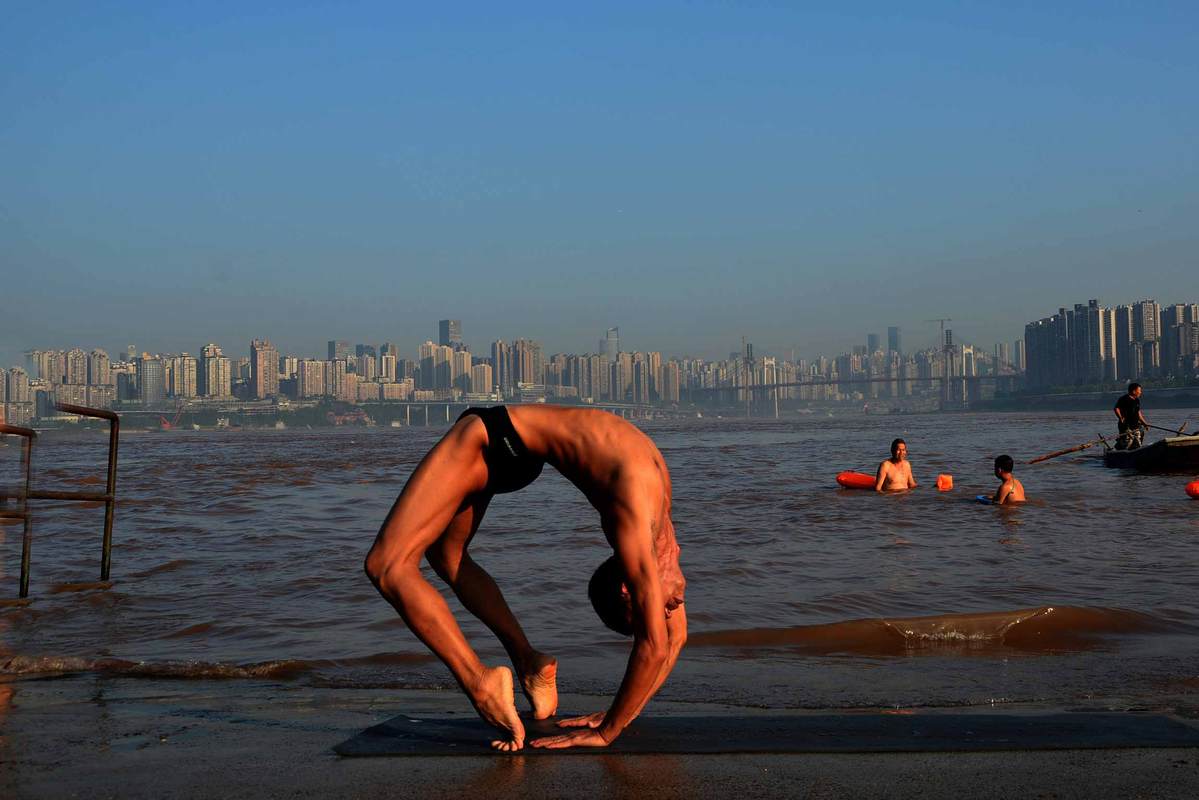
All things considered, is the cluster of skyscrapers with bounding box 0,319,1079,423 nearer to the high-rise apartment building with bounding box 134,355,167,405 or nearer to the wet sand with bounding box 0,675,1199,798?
the high-rise apartment building with bounding box 134,355,167,405

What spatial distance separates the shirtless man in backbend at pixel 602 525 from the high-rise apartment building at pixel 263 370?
157 meters

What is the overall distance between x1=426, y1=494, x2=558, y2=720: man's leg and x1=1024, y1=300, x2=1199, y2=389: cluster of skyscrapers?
6490 inches

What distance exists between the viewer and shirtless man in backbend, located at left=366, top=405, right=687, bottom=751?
3291 mm

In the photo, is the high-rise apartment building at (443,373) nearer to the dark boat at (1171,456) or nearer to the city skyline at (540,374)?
the city skyline at (540,374)

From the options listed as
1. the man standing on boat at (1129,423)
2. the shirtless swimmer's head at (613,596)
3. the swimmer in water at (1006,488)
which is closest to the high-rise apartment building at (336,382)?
the man standing on boat at (1129,423)

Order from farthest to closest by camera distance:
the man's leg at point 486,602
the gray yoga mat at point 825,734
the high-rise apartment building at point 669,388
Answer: the high-rise apartment building at point 669,388
the man's leg at point 486,602
the gray yoga mat at point 825,734

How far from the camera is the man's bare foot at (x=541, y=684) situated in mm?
3787

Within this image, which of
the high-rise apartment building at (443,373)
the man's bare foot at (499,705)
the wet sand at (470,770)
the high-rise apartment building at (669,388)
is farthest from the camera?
the high-rise apartment building at (669,388)

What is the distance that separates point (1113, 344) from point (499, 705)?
186 meters

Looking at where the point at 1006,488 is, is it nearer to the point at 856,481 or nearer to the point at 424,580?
the point at 856,481

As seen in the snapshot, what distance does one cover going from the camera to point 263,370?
164m

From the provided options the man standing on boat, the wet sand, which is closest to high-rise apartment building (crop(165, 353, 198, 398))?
the man standing on boat

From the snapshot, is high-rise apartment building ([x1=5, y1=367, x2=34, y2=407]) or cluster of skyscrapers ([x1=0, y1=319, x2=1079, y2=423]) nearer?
high-rise apartment building ([x1=5, y1=367, x2=34, y2=407])

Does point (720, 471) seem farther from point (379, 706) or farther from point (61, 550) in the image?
point (379, 706)
